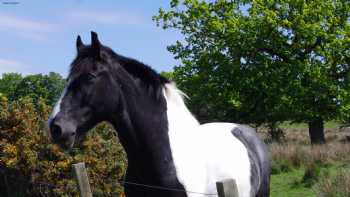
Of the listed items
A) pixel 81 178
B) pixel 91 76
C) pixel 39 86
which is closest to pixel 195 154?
pixel 91 76

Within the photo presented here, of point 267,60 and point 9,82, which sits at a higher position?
point 9,82

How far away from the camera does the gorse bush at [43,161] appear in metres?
9.52

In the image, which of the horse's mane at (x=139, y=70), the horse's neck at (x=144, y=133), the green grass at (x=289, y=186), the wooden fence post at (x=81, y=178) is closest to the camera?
the horse's neck at (x=144, y=133)

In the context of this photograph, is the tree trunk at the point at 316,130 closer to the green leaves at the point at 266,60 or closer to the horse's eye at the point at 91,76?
the green leaves at the point at 266,60

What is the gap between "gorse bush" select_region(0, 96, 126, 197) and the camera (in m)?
9.52

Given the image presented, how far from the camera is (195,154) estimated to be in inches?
177

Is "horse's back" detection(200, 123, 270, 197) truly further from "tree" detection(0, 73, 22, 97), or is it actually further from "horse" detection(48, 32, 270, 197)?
"tree" detection(0, 73, 22, 97)

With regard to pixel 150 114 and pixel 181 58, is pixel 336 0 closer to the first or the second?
pixel 181 58

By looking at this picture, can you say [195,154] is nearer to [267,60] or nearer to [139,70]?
[139,70]

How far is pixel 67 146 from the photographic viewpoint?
12.6 ft

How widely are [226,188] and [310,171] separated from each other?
9.98m

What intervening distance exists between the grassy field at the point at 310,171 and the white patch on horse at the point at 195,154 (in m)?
4.59

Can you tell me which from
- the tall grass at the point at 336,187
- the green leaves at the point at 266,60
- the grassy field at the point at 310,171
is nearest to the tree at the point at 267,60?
the green leaves at the point at 266,60

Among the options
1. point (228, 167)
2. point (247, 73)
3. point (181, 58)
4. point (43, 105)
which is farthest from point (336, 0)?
point (228, 167)
